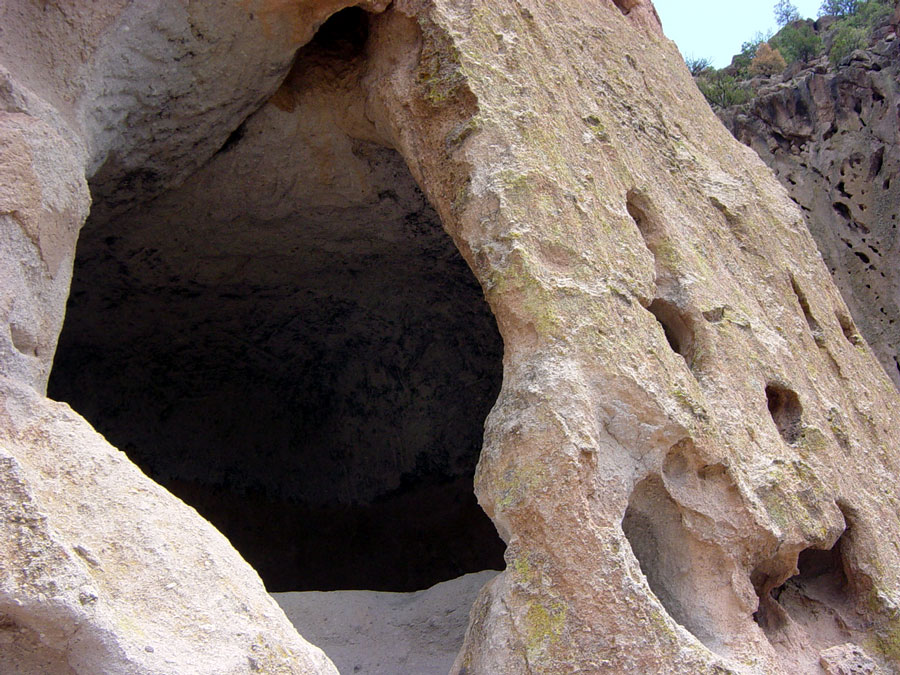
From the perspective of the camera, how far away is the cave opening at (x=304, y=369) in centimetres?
321

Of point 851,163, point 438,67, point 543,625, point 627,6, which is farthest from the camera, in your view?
point 851,163

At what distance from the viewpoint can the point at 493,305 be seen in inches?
81.0

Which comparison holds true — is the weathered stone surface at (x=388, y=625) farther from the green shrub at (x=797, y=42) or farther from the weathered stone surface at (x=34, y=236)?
the green shrub at (x=797, y=42)

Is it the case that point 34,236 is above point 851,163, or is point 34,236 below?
below

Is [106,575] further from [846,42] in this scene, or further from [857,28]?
[857,28]

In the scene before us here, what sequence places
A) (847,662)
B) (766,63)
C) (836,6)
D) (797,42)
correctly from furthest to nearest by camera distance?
(836,6) → (797,42) → (766,63) → (847,662)

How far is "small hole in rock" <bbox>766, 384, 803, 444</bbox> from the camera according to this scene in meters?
2.42

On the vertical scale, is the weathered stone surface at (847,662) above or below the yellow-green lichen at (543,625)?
below

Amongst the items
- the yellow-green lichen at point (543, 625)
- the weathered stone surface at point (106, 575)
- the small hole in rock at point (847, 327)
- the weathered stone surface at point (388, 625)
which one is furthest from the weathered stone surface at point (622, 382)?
the weathered stone surface at point (388, 625)

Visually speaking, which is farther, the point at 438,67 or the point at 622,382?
the point at 438,67

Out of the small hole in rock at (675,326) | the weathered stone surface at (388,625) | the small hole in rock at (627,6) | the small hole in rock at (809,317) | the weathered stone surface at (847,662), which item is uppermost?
the small hole in rock at (627,6)

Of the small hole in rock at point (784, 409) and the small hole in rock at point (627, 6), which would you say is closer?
the small hole in rock at point (784, 409)

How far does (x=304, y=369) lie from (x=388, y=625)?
181 cm

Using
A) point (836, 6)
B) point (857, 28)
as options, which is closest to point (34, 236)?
point (857, 28)
